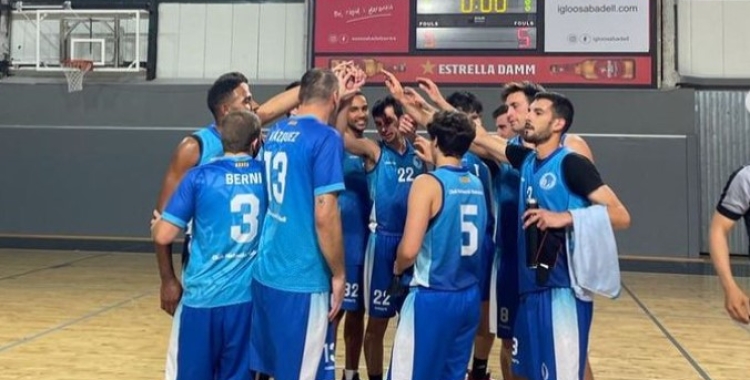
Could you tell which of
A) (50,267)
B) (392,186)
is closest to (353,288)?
(392,186)

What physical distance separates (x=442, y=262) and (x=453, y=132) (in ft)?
2.06

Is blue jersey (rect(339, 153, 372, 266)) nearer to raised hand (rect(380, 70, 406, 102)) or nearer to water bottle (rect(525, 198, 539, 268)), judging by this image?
raised hand (rect(380, 70, 406, 102))

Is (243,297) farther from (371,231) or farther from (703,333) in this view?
(703,333)

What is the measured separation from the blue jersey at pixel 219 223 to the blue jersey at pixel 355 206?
1.37 m

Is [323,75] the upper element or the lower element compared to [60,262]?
upper

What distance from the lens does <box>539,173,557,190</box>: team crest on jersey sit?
117 inches

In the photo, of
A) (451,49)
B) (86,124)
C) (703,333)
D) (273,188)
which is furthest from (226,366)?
(86,124)

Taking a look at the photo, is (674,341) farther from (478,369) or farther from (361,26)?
(361,26)

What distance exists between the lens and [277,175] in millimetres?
2936

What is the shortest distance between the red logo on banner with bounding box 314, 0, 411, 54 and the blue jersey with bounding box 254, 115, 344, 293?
8941mm

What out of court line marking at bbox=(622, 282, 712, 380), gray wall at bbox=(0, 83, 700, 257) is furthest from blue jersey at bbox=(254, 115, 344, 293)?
gray wall at bbox=(0, 83, 700, 257)

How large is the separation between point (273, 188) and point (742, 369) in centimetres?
405

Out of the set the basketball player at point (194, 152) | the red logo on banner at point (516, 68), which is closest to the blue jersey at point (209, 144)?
the basketball player at point (194, 152)

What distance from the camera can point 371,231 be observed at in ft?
14.1
